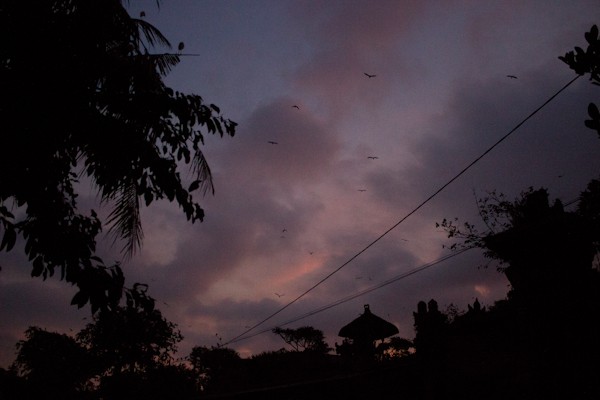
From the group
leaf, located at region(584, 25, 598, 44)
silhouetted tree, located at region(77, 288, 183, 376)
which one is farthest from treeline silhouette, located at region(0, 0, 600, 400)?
silhouetted tree, located at region(77, 288, 183, 376)

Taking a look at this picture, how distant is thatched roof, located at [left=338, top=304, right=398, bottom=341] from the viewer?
1370 cm

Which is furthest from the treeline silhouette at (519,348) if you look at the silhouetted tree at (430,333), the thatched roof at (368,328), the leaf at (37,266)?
the thatched roof at (368,328)

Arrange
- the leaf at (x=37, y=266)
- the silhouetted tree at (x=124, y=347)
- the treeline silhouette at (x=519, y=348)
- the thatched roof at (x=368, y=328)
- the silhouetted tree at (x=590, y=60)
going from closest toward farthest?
the silhouetted tree at (x=590, y=60), the leaf at (x=37, y=266), the treeline silhouette at (x=519, y=348), the thatched roof at (x=368, y=328), the silhouetted tree at (x=124, y=347)

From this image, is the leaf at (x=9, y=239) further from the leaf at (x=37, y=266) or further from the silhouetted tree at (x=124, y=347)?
the silhouetted tree at (x=124, y=347)

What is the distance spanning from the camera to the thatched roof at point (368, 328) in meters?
13.7

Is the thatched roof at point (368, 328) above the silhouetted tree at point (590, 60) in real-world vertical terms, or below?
below

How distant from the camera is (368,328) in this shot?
13.7 metres

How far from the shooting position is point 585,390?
258 inches

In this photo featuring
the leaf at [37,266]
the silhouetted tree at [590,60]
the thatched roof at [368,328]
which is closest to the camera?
the silhouetted tree at [590,60]

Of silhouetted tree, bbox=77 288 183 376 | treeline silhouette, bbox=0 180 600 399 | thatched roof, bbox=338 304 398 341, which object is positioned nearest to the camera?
treeline silhouette, bbox=0 180 600 399

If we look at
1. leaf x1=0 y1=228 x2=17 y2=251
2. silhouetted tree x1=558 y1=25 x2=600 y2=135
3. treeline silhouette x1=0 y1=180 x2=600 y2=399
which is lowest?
treeline silhouette x1=0 y1=180 x2=600 y2=399

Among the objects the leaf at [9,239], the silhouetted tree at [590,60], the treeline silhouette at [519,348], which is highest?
the silhouetted tree at [590,60]

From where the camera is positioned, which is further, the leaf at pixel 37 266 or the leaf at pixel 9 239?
the leaf at pixel 37 266

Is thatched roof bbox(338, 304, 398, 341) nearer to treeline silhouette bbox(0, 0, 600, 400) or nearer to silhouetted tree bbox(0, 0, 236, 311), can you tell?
treeline silhouette bbox(0, 0, 600, 400)
